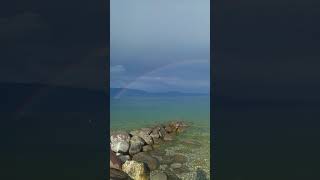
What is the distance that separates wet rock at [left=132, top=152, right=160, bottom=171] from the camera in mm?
5434

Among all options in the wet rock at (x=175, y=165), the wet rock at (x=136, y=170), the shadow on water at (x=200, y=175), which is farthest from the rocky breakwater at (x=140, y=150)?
the shadow on water at (x=200, y=175)

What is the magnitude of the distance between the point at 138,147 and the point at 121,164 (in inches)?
17.1

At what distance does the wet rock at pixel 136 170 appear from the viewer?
17.2ft

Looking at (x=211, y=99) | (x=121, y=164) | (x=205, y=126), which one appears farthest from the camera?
(x=121, y=164)

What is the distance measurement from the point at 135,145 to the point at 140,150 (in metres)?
0.10

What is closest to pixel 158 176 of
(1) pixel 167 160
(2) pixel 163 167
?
(2) pixel 163 167

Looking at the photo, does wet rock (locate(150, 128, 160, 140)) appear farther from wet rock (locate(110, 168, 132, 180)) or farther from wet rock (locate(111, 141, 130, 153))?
wet rock (locate(110, 168, 132, 180))

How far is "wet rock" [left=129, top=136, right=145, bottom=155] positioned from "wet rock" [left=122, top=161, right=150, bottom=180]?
31 centimetres

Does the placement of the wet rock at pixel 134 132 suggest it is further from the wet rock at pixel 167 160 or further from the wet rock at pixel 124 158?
the wet rock at pixel 167 160

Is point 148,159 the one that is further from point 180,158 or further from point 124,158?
point 180,158

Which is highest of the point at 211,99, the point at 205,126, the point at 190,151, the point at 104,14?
the point at 104,14

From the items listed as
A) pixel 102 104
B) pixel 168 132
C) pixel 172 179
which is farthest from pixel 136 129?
pixel 102 104

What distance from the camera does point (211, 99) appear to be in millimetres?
3695

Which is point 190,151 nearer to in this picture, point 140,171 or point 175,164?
point 175,164
